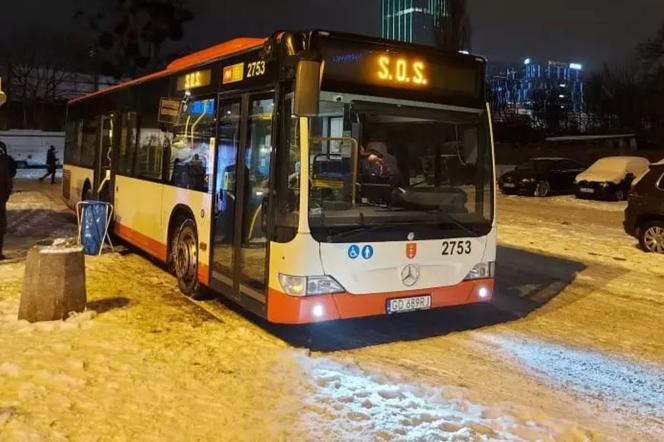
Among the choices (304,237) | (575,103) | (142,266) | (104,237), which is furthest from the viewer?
(575,103)

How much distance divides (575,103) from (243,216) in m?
57.6

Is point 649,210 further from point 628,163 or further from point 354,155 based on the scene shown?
point 628,163

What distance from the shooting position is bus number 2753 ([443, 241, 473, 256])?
654cm

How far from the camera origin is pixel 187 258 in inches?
321

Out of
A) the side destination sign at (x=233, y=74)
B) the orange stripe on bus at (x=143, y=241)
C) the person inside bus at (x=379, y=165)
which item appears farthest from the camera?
the orange stripe on bus at (x=143, y=241)

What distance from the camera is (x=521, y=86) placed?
60312 millimetres

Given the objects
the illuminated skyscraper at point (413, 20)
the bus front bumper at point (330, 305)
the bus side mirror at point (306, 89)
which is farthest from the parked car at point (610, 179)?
the bus side mirror at point (306, 89)

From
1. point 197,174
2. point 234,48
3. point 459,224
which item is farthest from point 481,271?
point 234,48

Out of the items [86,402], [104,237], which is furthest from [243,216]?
[104,237]

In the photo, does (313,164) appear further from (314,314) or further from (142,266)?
(142,266)

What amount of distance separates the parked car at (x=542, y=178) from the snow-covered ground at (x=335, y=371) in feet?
59.0

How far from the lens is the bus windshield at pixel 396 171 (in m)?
5.92

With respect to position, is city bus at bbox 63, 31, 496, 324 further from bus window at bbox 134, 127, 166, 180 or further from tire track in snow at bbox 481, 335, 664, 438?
bus window at bbox 134, 127, 166, 180

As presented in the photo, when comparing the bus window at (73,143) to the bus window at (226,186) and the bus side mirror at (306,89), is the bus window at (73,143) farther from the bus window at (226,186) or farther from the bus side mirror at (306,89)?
the bus side mirror at (306,89)
